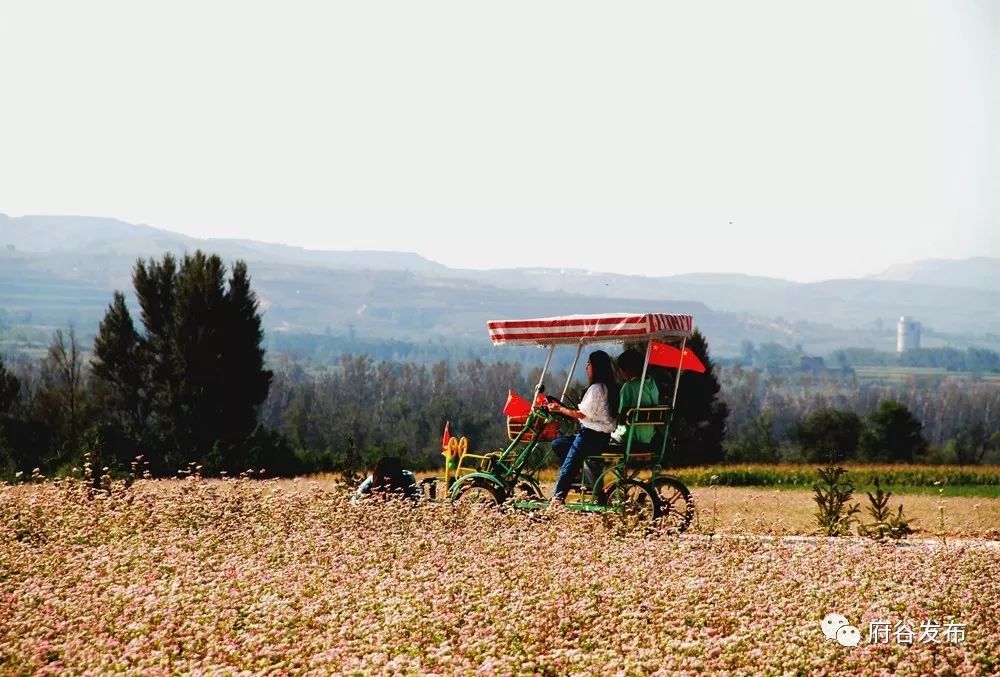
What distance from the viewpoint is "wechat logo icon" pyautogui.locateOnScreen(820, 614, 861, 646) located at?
7875 mm

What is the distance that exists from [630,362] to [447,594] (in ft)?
16.8

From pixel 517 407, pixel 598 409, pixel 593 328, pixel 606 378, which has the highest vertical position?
pixel 593 328

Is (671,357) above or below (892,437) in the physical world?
above

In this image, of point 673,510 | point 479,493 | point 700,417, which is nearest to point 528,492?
point 479,493

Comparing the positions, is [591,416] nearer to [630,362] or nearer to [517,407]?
[630,362]

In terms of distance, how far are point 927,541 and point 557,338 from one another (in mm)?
4794

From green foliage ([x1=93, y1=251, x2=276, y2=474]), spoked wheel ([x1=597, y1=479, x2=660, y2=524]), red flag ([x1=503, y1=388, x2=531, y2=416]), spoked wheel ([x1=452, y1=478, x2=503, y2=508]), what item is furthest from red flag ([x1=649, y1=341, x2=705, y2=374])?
green foliage ([x1=93, y1=251, x2=276, y2=474])

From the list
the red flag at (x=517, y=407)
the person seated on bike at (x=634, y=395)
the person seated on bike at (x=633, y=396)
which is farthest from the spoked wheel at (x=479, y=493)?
the person seated on bike at (x=634, y=395)

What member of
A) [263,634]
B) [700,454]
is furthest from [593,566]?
[700,454]

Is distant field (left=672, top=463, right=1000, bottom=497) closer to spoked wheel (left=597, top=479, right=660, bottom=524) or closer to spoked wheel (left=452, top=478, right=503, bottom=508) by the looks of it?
spoked wheel (left=452, top=478, right=503, bottom=508)

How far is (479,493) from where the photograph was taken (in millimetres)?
13594

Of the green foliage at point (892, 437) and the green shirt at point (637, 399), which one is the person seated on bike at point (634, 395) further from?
the green foliage at point (892, 437)

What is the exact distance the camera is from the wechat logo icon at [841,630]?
310 inches

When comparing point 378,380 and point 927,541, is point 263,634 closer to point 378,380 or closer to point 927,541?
point 927,541
